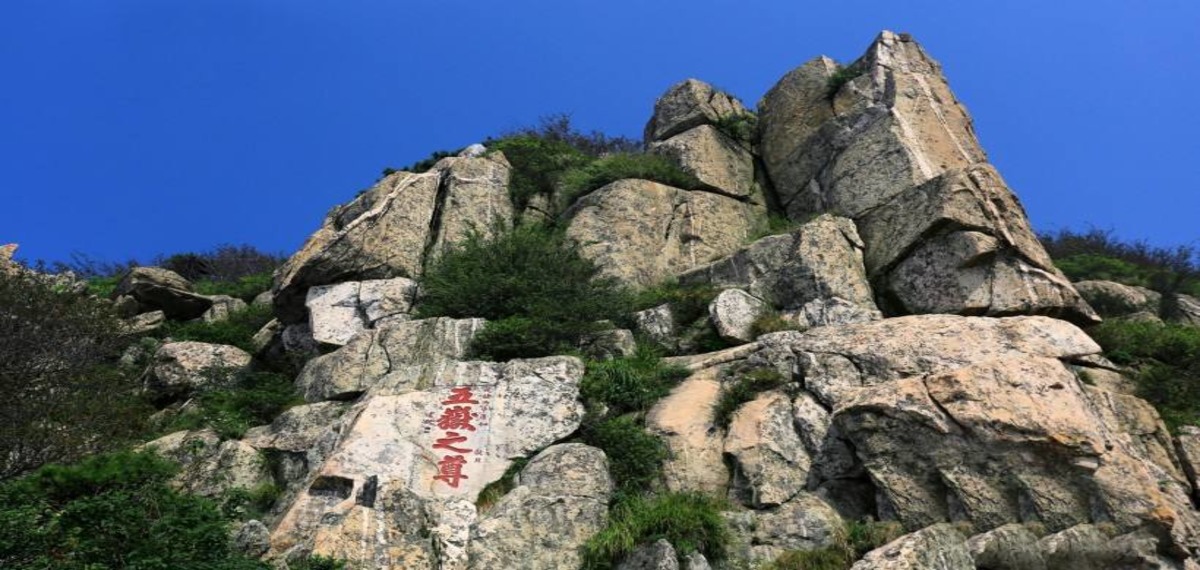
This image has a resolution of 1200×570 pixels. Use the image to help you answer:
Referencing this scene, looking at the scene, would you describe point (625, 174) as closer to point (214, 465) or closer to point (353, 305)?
point (353, 305)

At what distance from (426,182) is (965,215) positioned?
11.0m

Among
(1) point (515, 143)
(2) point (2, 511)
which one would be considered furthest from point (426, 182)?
(2) point (2, 511)

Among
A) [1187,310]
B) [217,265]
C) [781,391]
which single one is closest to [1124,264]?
[1187,310]

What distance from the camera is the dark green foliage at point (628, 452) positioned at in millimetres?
12359

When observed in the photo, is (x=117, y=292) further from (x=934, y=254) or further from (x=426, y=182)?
(x=934, y=254)

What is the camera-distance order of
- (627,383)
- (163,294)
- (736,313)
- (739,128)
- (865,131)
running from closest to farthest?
(627,383) → (736,313) → (865,131) → (163,294) → (739,128)

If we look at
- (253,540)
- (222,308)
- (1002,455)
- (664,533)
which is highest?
(222,308)

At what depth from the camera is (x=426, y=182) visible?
68.2ft

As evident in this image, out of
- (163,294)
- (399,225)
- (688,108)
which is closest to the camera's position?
(399,225)

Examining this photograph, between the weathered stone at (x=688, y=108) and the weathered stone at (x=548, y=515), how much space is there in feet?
43.4

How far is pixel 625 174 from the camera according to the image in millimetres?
21078

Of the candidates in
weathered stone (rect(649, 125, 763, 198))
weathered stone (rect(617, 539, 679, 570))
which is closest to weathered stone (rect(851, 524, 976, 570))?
weathered stone (rect(617, 539, 679, 570))

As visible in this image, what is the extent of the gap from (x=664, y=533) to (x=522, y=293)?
264 inches

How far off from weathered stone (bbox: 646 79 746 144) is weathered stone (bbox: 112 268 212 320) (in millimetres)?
11961
